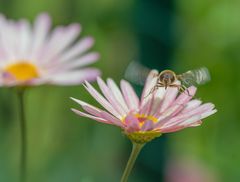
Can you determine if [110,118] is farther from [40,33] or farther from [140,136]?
[40,33]

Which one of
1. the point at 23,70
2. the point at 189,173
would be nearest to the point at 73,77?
the point at 23,70

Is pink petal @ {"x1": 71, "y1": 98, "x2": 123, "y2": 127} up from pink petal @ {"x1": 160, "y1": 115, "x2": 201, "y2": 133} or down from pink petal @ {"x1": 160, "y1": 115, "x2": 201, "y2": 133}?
up

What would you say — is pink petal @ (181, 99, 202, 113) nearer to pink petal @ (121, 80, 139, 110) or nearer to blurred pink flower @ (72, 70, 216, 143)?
blurred pink flower @ (72, 70, 216, 143)

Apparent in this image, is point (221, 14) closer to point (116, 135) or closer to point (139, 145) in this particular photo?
point (116, 135)

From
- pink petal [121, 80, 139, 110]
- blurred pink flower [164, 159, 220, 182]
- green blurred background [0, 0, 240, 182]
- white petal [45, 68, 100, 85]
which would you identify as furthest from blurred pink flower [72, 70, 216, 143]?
blurred pink flower [164, 159, 220, 182]

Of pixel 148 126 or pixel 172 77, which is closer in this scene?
pixel 148 126

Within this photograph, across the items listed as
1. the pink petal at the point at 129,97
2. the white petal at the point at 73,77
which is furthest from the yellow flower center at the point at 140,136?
the white petal at the point at 73,77
